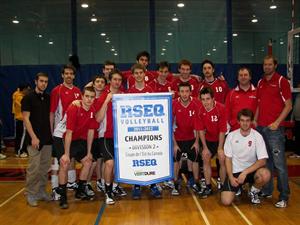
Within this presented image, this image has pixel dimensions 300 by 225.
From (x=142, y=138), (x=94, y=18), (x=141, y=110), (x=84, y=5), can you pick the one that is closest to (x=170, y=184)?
(x=142, y=138)

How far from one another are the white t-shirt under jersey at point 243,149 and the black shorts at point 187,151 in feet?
2.31

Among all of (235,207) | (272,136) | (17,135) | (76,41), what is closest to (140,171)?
(235,207)

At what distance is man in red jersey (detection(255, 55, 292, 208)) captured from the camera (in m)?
5.41

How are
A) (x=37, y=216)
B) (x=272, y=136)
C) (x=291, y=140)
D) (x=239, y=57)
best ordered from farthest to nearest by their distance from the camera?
(x=239, y=57) < (x=291, y=140) < (x=272, y=136) < (x=37, y=216)

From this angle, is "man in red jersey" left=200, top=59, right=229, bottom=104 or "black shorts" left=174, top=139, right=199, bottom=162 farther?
"man in red jersey" left=200, top=59, right=229, bottom=104

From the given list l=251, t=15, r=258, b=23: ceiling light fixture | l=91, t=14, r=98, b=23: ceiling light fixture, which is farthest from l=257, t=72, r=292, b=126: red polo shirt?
l=91, t=14, r=98, b=23: ceiling light fixture

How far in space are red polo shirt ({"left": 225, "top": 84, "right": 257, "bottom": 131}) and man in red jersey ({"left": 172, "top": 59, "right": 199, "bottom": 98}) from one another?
111 centimetres

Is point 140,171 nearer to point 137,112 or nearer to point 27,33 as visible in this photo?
point 137,112

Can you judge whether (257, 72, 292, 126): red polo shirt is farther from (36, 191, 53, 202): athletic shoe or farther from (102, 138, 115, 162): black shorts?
(36, 191, 53, 202): athletic shoe

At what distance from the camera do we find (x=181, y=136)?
625 cm

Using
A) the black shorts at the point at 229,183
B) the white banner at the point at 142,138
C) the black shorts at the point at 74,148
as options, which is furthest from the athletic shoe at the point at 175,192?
the black shorts at the point at 74,148

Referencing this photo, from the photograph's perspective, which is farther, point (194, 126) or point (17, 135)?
point (17, 135)

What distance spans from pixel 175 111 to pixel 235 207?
68.5 inches

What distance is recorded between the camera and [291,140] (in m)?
10.4
